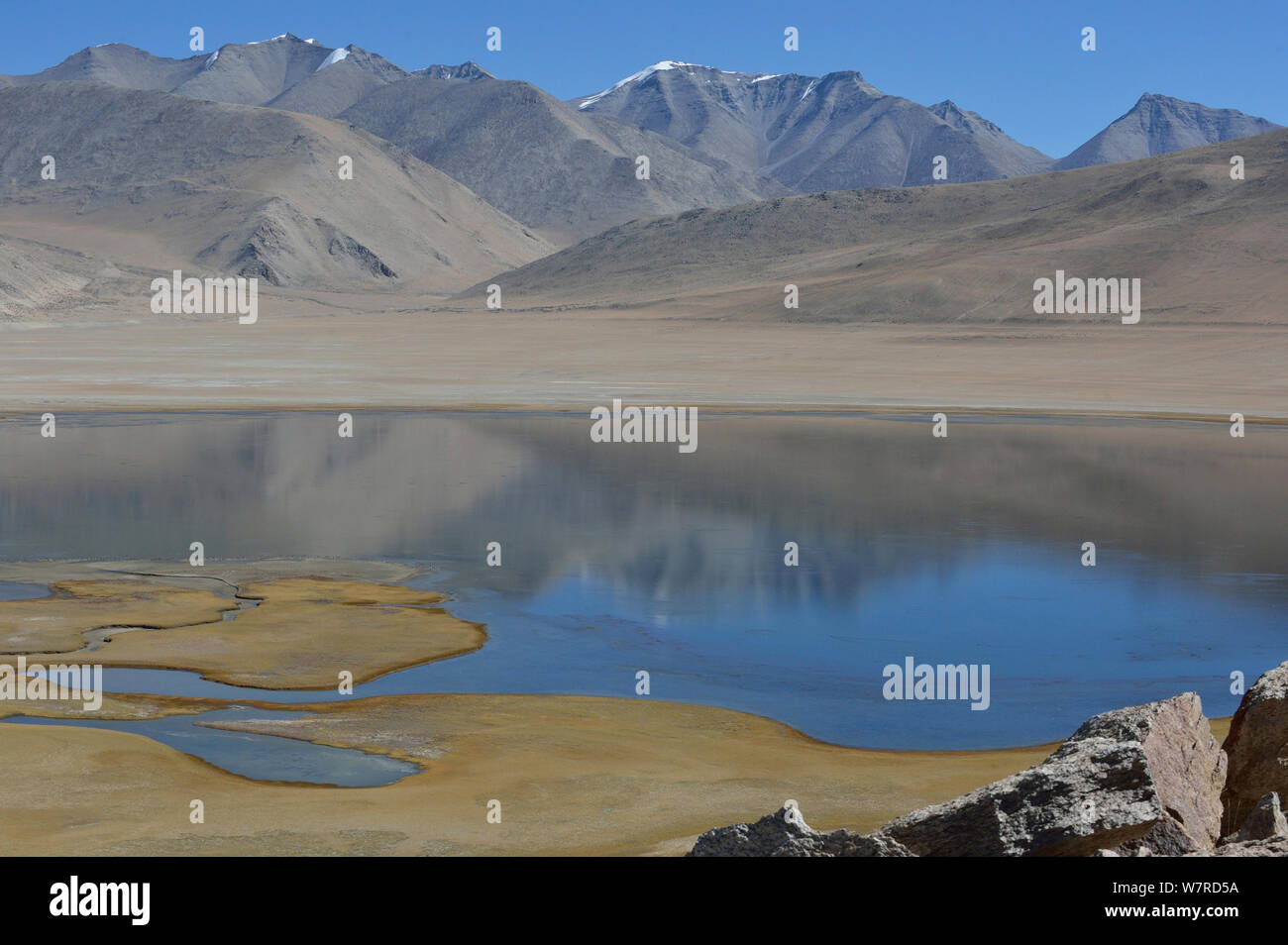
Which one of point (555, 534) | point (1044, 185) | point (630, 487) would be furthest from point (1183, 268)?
point (555, 534)

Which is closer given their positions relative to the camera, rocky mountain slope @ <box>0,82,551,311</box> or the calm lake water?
the calm lake water

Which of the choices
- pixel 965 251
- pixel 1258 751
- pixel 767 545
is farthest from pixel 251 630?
pixel 965 251

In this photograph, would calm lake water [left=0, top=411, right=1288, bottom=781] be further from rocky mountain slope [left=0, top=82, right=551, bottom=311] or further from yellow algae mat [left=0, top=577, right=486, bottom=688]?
rocky mountain slope [left=0, top=82, right=551, bottom=311]

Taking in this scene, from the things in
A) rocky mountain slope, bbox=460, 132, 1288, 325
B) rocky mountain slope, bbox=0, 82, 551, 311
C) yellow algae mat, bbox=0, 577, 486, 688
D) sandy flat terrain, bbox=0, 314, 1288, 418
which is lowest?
yellow algae mat, bbox=0, 577, 486, 688

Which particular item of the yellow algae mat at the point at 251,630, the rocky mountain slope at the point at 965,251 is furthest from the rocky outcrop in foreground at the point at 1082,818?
the rocky mountain slope at the point at 965,251

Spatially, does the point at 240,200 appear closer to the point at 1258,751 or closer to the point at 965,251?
the point at 965,251

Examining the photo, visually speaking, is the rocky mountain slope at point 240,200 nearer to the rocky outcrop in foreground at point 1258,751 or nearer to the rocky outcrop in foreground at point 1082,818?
the rocky outcrop in foreground at point 1258,751

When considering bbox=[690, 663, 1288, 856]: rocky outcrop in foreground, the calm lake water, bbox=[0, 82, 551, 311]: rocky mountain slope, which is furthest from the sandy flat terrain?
bbox=[0, 82, 551, 311]: rocky mountain slope
